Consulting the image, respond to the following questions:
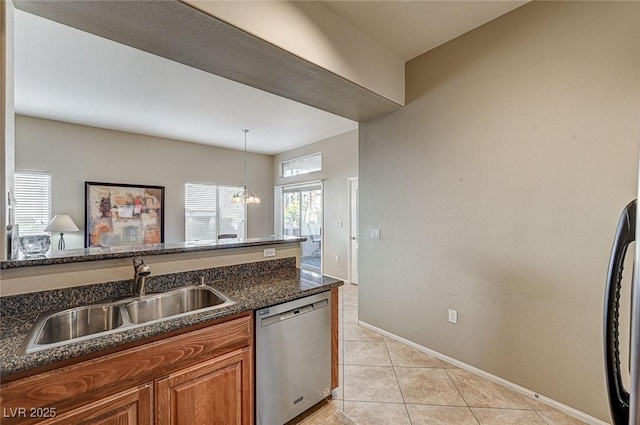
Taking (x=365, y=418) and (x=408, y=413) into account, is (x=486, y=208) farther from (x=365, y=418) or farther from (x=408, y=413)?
(x=365, y=418)

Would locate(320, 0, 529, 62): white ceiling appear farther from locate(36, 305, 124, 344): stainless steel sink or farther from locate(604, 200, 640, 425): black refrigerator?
locate(36, 305, 124, 344): stainless steel sink

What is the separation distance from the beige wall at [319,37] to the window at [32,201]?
15.5 ft

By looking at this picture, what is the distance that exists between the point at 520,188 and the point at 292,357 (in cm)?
201

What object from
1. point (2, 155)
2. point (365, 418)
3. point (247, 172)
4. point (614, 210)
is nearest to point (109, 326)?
point (2, 155)

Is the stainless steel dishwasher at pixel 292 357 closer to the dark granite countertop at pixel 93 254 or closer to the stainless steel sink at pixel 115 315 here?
the stainless steel sink at pixel 115 315

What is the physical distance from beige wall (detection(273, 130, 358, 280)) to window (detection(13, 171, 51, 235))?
454 centimetres

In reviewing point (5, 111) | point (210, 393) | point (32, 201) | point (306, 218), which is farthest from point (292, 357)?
point (32, 201)

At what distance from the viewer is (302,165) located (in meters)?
6.37

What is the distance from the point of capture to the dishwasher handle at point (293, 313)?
1.56m

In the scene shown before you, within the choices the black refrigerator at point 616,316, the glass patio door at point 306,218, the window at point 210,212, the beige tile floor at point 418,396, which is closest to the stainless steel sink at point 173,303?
the beige tile floor at point 418,396

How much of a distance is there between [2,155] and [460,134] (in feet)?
9.61

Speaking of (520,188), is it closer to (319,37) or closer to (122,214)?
(319,37)

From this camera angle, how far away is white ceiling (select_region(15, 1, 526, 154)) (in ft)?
6.90

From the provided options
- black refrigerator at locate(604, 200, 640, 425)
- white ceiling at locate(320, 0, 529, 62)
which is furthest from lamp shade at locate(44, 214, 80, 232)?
black refrigerator at locate(604, 200, 640, 425)
